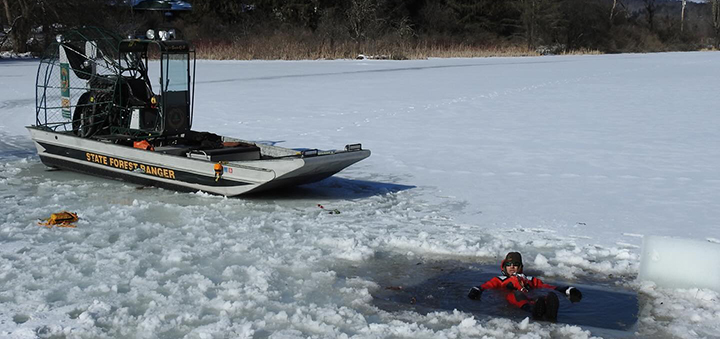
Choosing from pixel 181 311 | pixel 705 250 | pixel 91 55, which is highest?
pixel 91 55

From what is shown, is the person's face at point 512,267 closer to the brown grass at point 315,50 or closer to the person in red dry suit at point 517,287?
the person in red dry suit at point 517,287

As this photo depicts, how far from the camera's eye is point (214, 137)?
29.9 ft

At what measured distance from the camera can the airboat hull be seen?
7797mm

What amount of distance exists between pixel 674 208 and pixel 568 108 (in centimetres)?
787

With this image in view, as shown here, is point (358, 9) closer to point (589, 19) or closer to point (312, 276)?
point (589, 19)

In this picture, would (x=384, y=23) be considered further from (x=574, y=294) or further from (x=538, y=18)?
(x=574, y=294)

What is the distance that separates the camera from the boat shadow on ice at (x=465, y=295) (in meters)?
5.05

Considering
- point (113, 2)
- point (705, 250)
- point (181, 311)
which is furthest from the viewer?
point (113, 2)

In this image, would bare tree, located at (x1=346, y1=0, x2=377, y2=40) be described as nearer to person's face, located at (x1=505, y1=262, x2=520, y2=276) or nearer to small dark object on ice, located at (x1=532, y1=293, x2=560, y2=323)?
person's face, located at (x1=505, y1=262, x2=520, y2=276)

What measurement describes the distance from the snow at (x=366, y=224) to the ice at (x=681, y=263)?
0.16 ft

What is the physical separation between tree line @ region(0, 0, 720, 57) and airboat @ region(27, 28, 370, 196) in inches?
983

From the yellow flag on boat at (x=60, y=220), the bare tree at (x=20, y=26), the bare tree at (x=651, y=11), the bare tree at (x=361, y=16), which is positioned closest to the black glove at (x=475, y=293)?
the yellow flag on boat at (x=60, y=220)

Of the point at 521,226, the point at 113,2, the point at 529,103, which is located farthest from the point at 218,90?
the point at 113,2

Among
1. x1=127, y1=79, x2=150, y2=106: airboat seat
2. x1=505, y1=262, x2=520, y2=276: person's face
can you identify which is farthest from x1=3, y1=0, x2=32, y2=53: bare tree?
x1=505, y1=262, x2=520, y2=276: person's face
